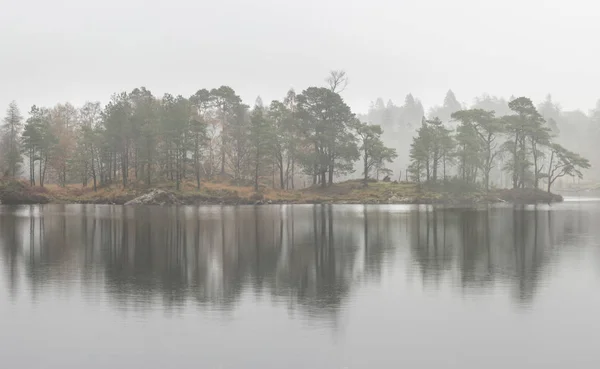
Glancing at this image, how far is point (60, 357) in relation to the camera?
11.6 metres

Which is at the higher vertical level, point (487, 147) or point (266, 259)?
point (487, 147)

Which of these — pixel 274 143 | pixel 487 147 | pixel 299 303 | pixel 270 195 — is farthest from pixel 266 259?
pixel 487 147

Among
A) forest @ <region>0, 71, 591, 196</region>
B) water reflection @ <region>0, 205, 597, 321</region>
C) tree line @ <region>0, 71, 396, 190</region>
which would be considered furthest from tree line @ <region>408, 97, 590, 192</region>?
water reflection @ <region>0, 205, 597, 321</region>

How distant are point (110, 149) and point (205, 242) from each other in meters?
70.1

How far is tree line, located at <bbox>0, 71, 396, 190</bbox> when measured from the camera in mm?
88938

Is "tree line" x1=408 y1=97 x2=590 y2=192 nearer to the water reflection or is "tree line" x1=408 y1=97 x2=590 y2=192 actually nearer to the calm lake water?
the water reflection

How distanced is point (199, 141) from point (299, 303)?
253 feet

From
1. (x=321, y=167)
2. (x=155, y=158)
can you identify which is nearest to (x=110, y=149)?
(x=155, y=158)

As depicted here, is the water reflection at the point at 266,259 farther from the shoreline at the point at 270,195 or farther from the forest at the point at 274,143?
the forest at the point at 274,143

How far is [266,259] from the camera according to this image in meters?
24.8

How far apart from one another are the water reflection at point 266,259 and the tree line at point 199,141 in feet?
157

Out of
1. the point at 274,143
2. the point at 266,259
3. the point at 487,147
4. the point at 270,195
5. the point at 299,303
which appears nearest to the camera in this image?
the point at 299,303

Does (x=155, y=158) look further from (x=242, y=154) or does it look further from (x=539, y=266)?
(x=539, y=266)

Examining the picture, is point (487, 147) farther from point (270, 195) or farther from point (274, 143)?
point (270, 195)
